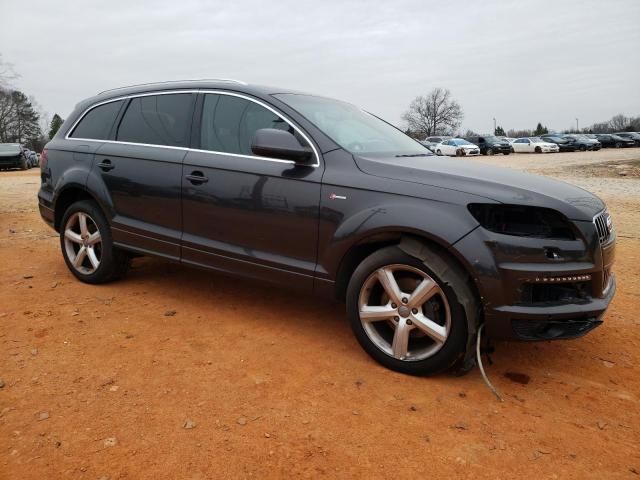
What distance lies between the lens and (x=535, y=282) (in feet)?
8.91

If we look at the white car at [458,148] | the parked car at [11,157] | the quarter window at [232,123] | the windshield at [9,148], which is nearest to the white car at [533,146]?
the white car at [458,148]

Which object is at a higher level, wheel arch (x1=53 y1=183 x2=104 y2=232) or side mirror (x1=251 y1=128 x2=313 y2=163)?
side mirror (x1=251 y1=128 x2=313 y2=163)

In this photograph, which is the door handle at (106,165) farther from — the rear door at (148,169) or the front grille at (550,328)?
the front grille at (550,328)

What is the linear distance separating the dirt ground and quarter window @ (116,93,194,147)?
4.42 feet

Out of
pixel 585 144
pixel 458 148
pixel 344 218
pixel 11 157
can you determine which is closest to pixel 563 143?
pixel 585 144

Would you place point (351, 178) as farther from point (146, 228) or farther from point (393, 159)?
point (146, 228)

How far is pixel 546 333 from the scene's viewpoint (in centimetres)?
280

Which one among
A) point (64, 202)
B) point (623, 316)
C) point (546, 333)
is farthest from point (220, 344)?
point (623, 316)

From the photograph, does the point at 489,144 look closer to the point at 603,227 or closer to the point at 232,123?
the point at 232,123

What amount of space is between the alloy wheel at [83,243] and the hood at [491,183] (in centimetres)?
266

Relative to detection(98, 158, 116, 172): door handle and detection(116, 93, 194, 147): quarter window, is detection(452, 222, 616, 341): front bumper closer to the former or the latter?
detection(116, 93, 194, 147): quarter window

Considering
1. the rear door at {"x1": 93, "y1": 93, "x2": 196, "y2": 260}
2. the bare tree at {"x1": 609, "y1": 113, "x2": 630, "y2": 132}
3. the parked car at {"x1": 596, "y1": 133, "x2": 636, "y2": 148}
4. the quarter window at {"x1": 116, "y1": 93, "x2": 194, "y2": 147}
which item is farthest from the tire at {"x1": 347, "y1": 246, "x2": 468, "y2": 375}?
the bare tree at {"x1": 609, "y1": 113, "x2": 630, "y2": 132}

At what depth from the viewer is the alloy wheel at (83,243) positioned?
4.62m

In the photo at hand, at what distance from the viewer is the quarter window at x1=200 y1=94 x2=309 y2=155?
3.67 metres
